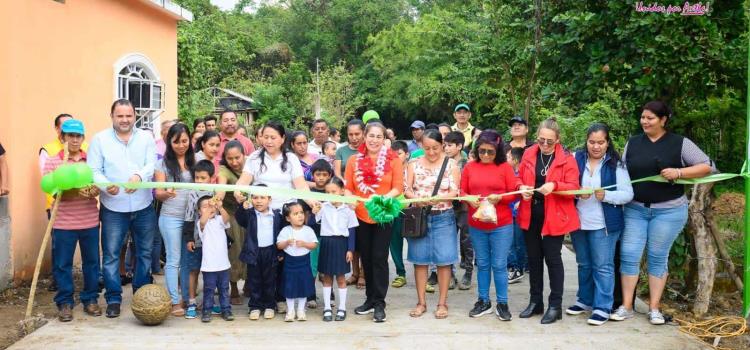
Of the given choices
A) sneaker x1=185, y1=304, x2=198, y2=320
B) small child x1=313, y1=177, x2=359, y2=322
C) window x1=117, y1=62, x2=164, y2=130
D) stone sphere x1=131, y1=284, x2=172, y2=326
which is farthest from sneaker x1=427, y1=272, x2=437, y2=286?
window x1=117, y1=62, x2=164, y2=130

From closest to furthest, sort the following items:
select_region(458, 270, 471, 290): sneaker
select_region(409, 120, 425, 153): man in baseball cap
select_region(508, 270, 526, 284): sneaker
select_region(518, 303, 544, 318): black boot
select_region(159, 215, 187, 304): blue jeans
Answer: select_region(159, 215, 187, 304): blue jeans, select_region(518, 303, 544, 318): black boot, select_region(458, 270, 471, 290): sneaker, select_region(508, 270, 526, 284): sneaker, select_region(409, 120, 425, 153): man in baseball cap

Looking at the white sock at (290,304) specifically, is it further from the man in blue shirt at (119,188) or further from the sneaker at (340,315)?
the man in blue shirt at (119,188)

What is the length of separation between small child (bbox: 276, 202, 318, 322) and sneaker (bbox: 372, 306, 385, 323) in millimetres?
590

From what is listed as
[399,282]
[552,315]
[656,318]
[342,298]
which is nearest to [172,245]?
[342,298]

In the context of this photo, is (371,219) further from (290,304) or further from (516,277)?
(516,277)

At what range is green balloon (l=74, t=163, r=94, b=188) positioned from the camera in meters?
5.78

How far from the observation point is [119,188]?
6.09 meters

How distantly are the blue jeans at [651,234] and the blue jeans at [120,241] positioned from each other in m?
4.17

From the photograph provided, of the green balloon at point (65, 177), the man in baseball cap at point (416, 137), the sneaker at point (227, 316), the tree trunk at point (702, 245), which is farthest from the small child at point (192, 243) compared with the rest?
the tree trunk at point (702, 245)

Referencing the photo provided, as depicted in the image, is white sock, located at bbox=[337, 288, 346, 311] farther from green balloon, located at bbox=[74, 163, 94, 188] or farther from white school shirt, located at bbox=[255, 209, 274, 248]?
green balloon, located at bbox=[74, 163, 94, 188]

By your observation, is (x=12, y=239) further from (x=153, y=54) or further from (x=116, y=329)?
(x=153, y=54)

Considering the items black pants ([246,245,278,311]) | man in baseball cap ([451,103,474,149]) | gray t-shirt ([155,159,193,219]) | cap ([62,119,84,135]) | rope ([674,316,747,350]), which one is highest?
man in baseball cap ([451,103,474,149])

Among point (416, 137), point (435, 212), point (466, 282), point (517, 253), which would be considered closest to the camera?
point (435, 212)

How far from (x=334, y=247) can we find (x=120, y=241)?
1880mm
